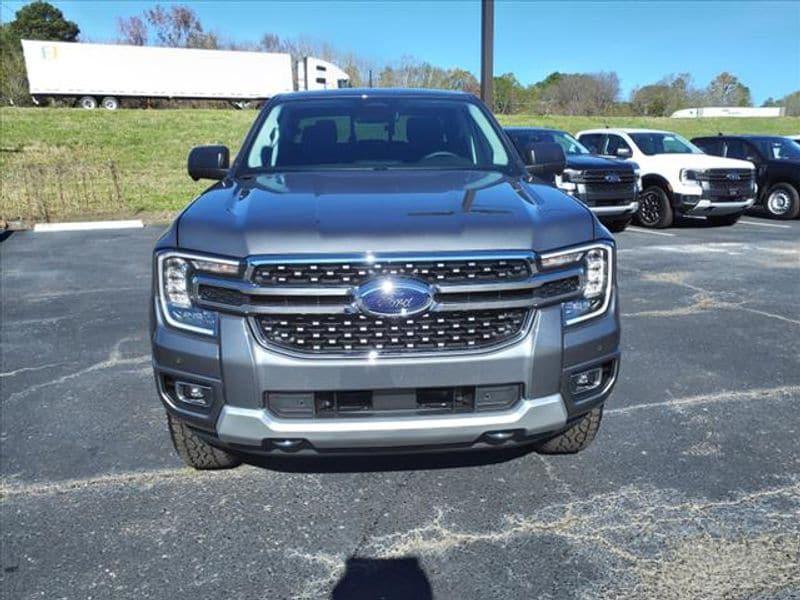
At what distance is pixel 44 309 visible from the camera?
21.7ft

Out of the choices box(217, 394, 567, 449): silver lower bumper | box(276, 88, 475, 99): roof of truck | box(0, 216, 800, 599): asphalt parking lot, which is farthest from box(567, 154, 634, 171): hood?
box(217, 394, 567, 449): silver lower bumper

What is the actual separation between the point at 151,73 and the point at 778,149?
29.4 m

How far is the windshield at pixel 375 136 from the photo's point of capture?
3779 mm

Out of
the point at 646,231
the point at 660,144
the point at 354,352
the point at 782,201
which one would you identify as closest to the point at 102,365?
the point at 354,352

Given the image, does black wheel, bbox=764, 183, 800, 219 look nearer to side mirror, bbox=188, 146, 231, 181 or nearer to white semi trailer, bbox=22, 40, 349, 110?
side mirror, bbox=188, 146, 231, 181

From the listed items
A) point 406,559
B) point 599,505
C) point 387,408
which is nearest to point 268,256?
point 387,408

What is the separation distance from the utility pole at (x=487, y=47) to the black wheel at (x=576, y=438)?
12.4 metres

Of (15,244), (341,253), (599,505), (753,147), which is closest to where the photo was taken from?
(341,253)

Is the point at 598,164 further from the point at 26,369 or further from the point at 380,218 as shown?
the point at 380,218

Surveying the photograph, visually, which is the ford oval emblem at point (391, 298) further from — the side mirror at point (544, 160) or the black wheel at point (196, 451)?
the side mirror at point (544, 160)

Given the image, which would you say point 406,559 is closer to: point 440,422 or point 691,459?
point 440,422

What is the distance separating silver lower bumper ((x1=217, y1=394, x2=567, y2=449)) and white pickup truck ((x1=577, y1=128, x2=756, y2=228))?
1059 cm

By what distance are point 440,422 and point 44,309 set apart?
18.2 feet

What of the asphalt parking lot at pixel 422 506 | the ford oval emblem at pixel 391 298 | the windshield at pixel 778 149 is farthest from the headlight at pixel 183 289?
the windshield at pixel 778 149
